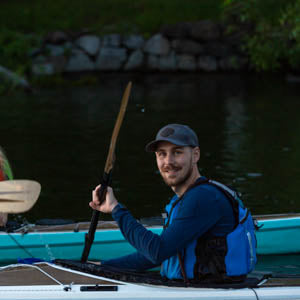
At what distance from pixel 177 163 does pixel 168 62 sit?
62.6ft

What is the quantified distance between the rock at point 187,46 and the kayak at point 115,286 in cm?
1845

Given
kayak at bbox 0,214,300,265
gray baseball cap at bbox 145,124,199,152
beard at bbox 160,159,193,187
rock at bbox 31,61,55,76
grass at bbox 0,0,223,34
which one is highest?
grass at bbox 0,0,223,34

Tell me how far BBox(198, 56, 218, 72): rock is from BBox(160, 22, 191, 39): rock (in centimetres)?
90

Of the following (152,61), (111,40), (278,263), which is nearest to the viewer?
(278,263)

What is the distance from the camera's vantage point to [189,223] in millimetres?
3580

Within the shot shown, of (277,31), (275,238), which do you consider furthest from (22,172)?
(277,31)

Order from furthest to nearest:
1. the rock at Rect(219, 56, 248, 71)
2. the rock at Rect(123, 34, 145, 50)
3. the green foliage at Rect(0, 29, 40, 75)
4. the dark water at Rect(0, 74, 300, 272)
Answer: the rock at Rect(219, 56, 248, 71) < the rock at Rect(123, 34, 145, 50) < the green foliage at Rect(0, 29, 40, 75) < the dark water at Rect(0, 74, 300, 272)

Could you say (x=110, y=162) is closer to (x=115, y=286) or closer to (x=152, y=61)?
(x=115, y=286)

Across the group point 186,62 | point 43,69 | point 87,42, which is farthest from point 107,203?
point 186,62

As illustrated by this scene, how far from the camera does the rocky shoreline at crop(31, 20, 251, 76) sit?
2195 centimetres

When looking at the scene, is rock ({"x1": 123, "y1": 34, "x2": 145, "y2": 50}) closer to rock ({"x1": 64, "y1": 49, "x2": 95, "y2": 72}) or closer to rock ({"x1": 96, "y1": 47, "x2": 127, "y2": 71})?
rock ({"x1": 96, "y1": 47, "x2": 127, "y2": 71})

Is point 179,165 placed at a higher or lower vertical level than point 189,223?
higher

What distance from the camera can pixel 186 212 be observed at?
141 inches

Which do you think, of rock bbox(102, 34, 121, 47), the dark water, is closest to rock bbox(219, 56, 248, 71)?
the dark water
